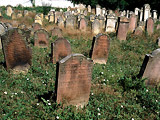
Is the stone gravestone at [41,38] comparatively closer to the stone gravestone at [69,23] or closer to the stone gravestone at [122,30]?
the stone gravestone at [122,30]

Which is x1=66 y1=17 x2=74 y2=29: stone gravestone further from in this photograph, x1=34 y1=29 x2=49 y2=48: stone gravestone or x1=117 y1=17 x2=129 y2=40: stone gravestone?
x1=34 y1=29 x2=49 y2=48: stone gravestone

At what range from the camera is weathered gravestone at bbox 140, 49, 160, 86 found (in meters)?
4.41

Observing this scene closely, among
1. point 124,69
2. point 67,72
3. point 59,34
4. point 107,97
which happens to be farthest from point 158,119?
point 59,34

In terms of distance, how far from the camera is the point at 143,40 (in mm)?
9523

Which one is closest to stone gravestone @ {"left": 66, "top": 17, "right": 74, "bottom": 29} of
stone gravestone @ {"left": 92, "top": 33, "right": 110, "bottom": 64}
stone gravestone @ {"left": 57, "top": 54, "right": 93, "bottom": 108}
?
stone gravestone @ {"left": 92, "top": 33, "right": 110, "bottom": 64}

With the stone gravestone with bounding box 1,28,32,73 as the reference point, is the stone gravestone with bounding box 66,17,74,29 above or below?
above

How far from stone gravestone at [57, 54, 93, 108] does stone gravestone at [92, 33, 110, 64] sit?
301 centimetres

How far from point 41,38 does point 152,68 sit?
577 centimetres

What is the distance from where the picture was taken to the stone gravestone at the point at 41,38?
7656mm

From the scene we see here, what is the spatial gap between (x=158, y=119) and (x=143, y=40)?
7243mm

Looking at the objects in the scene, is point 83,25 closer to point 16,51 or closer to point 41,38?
point 41,38

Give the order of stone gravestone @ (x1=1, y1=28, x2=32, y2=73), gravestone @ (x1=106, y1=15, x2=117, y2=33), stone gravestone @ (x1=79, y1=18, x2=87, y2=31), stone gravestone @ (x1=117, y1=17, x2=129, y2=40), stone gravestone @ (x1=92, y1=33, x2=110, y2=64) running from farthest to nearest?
stone gravestone @ (x1=79, y1=18, x2=87, y2=31)
gravestone @ (x1=106, y1=15, x2=117, y2=33)
stone gravestone @ (x1=117, y1=17, x2=129, y2=40)
stone gravestone @ (x1=92, y1=33, x2=110, y2=64)
stone gravestone @ (x1=1, y1=28, x2=32, y2=73)

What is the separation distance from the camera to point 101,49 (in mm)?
6430

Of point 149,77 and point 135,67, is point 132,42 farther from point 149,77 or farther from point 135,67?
point 149,77
